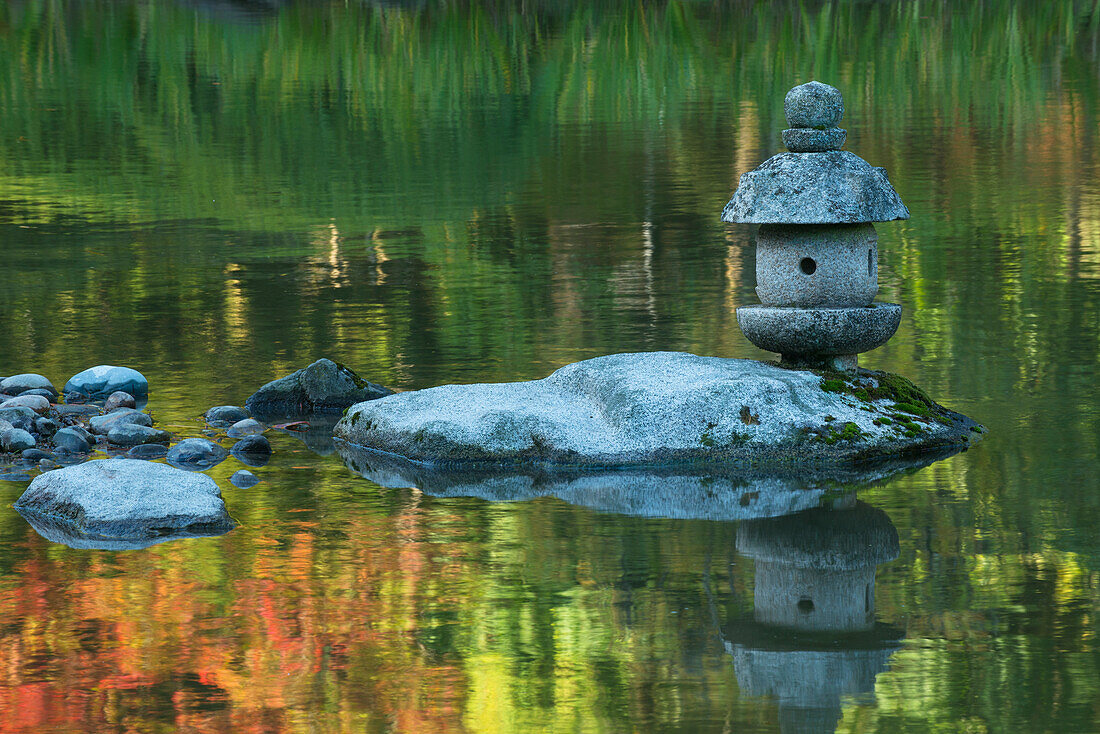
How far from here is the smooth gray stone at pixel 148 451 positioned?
39.4 ft

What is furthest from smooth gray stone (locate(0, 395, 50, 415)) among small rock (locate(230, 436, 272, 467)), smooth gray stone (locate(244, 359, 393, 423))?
small rock (locate(230, 436, 272, 467))

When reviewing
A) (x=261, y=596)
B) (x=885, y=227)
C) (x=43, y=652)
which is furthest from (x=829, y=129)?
(x=885, y=227)

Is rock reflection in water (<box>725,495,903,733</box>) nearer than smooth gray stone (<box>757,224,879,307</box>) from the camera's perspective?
Yes

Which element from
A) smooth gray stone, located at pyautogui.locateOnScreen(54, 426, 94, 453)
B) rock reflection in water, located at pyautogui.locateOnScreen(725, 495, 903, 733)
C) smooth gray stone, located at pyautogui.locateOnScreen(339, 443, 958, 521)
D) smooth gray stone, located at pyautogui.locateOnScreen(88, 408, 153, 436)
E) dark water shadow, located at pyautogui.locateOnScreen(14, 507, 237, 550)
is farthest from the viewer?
smooth gray stone, located at pyautogui.locateOnScreen(88, 408, 153, 436)

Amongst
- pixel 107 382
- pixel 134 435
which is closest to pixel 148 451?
pixel 134 435

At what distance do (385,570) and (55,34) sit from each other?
164 feet

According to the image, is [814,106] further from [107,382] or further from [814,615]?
[107,382]

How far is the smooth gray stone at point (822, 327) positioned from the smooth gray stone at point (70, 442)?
16.6ft

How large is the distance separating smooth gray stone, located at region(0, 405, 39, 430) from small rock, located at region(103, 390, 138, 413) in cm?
98

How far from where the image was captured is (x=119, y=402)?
1337 centimetres

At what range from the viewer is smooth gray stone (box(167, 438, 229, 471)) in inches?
463

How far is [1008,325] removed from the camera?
15.7 m

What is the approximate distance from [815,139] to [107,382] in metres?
6.23

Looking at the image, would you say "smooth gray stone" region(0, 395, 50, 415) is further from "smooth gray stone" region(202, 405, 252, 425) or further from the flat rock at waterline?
the flat rock at waterline
